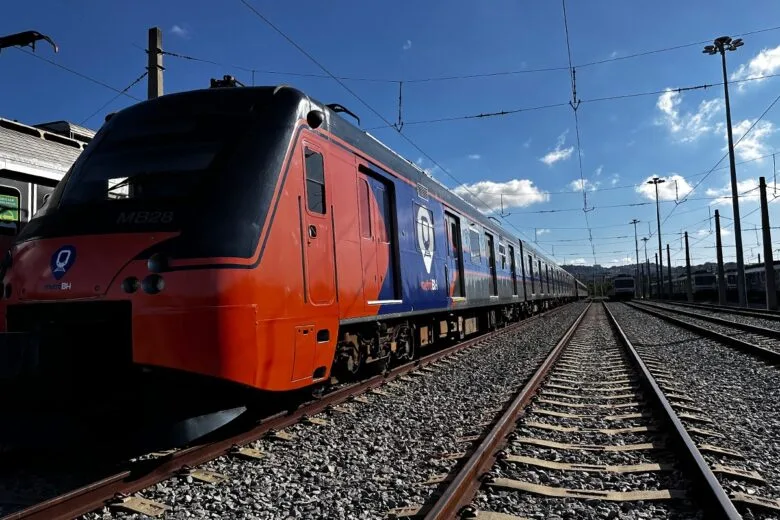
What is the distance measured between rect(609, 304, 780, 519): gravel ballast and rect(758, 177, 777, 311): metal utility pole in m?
14.3

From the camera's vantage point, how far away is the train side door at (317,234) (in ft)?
17.2

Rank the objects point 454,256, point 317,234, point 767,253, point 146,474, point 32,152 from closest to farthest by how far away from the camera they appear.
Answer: point 146,474 → point 317,234 → point 32,152 → point 454,256 → point 767,253

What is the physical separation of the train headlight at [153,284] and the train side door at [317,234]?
1340mm

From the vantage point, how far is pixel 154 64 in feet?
37.0

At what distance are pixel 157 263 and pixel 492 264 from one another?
12017mm

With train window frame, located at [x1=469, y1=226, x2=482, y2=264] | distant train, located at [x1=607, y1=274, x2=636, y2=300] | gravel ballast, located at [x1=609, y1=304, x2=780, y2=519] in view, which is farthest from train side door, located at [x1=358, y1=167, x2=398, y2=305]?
distant train, located at [x1=607, y1=274, x2=636, y2=300]

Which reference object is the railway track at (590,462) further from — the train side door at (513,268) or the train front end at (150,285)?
the train side door at (513,268)

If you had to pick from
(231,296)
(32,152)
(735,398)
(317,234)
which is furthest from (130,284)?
(735,398)

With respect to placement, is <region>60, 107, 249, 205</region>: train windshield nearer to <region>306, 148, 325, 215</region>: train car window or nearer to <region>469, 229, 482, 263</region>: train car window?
<region>306, 148, 325, 215</region>: train car window

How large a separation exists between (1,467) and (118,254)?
1787mm

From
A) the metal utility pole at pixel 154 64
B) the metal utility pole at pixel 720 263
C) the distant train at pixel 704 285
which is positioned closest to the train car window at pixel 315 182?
the metal utility pole at pixel 154 64

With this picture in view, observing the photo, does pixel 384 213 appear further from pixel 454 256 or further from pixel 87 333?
pixel 87 333

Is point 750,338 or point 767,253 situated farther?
point 767,253

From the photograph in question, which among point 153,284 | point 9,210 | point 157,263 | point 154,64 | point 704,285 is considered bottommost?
point 704,285
